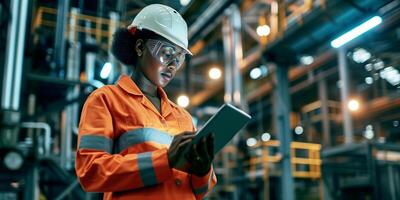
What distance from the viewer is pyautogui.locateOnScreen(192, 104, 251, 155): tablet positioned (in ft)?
5.17

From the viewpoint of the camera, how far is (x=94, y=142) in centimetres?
173

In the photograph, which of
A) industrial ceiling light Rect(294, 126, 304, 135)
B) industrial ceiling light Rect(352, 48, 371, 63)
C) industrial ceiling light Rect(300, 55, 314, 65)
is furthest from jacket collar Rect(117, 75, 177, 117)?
industrial ceiling light Rect(294, 126, 304, 135)

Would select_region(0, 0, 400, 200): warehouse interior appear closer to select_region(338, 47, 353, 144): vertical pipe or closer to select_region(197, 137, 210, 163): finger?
select_region(338, 47, 353, 144): vertical pipe

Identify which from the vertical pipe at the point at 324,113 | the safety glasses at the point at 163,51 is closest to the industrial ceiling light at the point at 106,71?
the safety glasses at the point at 163,51

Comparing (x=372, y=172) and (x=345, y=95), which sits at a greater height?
(x=345, y=95)

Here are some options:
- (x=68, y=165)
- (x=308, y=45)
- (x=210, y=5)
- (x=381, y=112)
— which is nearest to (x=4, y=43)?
(x=68, y=165)

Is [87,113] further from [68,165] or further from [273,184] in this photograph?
[273,184]

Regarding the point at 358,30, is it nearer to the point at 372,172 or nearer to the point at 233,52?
the point at 372,172

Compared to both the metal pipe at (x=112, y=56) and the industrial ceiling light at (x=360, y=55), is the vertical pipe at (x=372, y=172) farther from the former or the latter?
the metal pipe at (x=112, y=56)

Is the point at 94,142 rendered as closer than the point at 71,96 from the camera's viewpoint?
Yes

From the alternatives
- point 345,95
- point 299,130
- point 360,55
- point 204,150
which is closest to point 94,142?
point 204,150

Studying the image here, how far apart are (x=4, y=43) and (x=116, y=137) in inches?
243

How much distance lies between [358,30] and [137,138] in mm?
6589

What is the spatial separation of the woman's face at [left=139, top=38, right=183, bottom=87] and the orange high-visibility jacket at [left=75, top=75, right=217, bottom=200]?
116 millimetres
